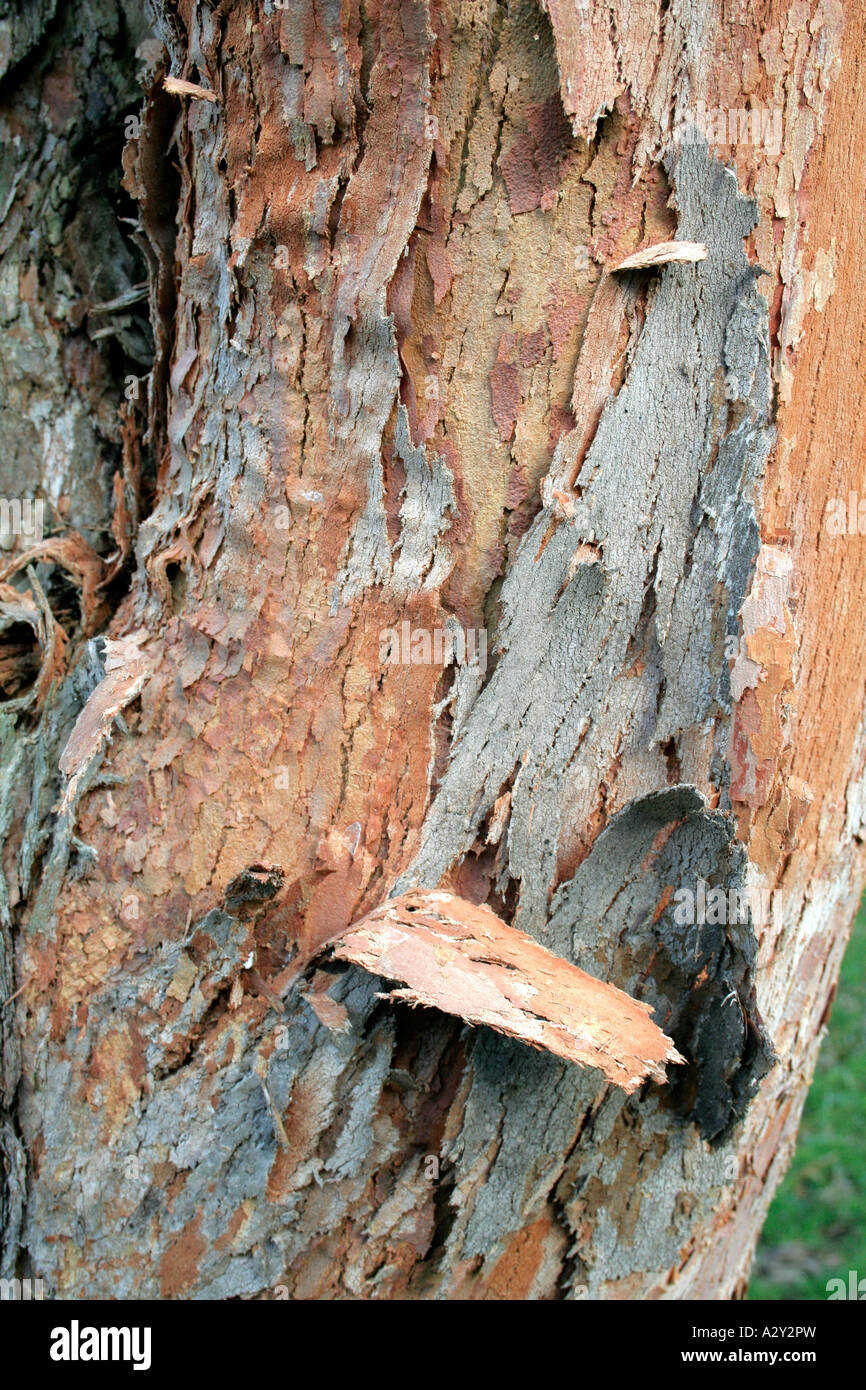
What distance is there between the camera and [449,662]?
4.12 ft

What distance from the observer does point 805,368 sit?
1230 mm

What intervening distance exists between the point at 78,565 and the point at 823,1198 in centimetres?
307

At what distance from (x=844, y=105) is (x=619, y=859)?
1020 millimetres

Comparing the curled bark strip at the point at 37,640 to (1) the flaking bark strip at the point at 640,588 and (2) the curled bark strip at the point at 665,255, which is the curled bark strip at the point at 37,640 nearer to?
(1) the flaking bark strip at the point at 640,588

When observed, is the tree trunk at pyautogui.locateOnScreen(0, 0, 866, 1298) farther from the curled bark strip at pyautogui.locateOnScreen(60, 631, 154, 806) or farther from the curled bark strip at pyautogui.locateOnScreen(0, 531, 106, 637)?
the curled bark strip at pyautogui.locateOnScreen(0, 531, 106, 637)

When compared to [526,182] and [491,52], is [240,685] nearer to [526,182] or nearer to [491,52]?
[526,182]

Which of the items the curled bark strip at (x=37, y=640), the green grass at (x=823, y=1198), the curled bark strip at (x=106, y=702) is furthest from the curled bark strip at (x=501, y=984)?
the green grass at (x=823, y=1198)

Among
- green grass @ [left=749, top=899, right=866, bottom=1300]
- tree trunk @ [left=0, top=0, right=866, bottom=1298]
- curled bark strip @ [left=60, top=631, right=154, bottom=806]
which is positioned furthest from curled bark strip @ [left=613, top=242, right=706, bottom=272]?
green grass @ [left=749, top=899, right=866, bottom=1300]

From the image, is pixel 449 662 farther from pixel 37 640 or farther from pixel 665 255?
pixel 37 640

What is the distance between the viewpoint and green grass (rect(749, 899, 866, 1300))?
2.94 meters

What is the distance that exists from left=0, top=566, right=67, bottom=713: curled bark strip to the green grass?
8.99 ft

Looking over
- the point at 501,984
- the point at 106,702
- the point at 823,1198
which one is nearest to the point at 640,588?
the point at 501,984

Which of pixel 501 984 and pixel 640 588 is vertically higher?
pixel 640 588

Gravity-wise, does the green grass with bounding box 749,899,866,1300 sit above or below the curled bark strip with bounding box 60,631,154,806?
below
